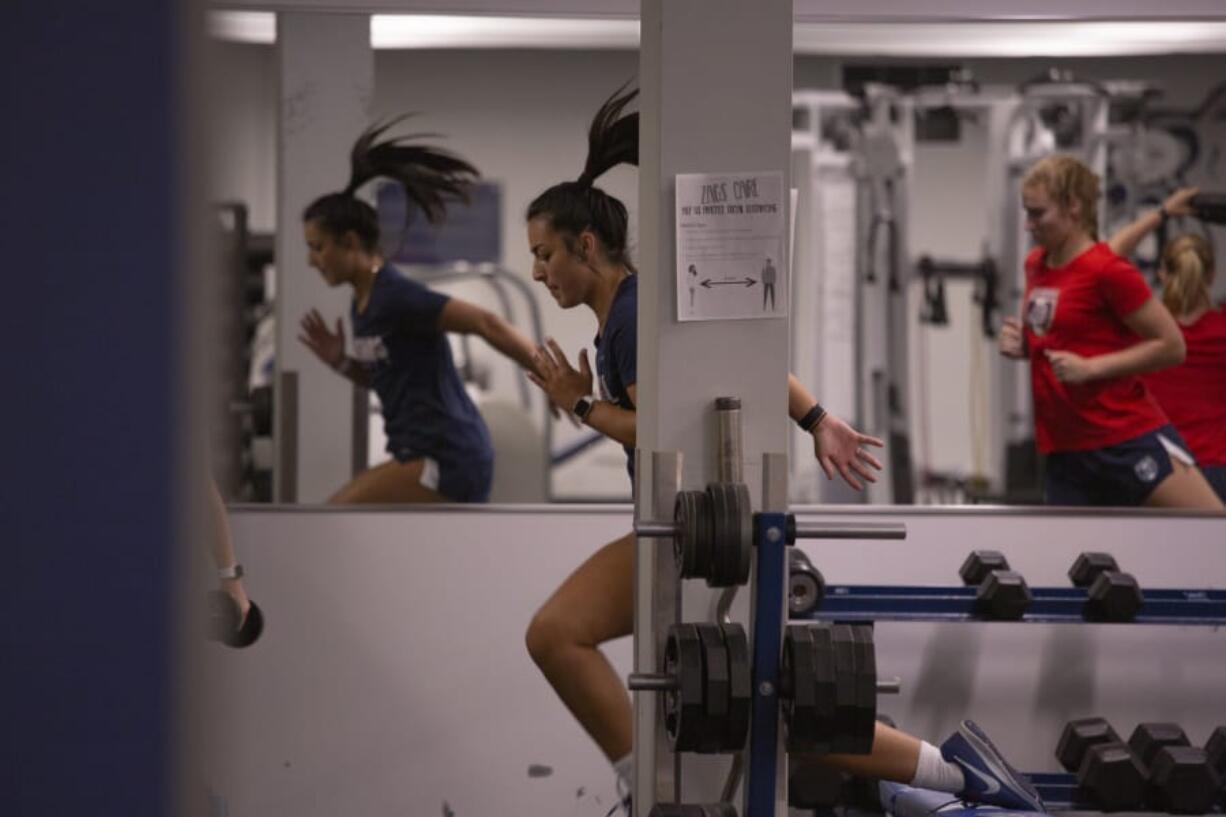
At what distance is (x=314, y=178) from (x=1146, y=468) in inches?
88.6

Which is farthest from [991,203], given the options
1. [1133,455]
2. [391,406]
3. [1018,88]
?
[391,406]

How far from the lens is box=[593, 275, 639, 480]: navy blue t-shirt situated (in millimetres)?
3113

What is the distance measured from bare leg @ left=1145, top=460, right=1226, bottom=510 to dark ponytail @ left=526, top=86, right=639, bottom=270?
62.3 inches

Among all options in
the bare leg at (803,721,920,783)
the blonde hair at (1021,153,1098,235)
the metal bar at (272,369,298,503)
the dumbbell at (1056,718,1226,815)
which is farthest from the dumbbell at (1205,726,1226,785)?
the metal bar at (272,369,298,503)

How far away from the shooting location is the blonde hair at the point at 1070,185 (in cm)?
395

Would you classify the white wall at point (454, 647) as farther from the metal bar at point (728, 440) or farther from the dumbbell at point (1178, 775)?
the metal bar at point (728, 440)

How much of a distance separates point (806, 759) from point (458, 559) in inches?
38.6

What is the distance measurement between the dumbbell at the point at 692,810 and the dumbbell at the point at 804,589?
3.47ft

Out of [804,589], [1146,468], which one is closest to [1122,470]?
[1146,468]

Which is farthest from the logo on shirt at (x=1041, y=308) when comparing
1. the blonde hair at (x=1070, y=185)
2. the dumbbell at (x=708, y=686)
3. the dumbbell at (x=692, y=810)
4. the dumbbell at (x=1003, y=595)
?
the dumbbell at (x=692, y=810)

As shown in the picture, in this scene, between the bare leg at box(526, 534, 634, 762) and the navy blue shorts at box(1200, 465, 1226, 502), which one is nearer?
the bare leg at box(526, 534, 634, 762)

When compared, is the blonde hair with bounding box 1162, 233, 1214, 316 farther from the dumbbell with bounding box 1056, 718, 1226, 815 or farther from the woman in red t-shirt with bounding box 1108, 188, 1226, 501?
the dumbbell with bounding box 1056, 718, 1226, 815

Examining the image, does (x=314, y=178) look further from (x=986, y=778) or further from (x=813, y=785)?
(x=986, y=778)

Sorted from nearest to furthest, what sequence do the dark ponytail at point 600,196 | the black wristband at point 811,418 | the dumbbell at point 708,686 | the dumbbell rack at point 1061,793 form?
the dumbbell at point 708,686 < the black wristband at point 811,418 < the dark ponytail at point 600,196 < the dumbbell rack at point 1061,793
